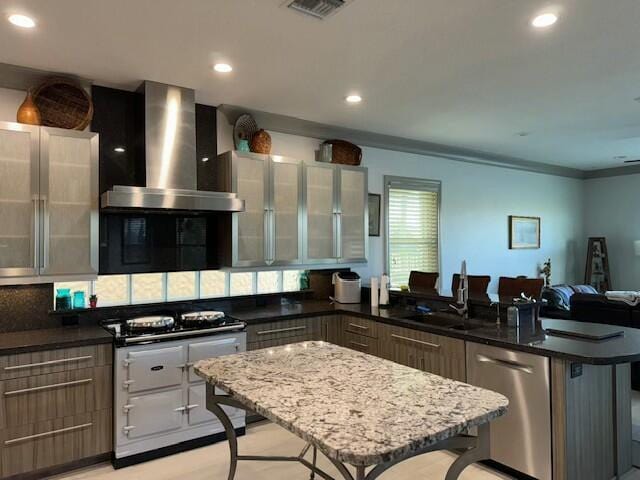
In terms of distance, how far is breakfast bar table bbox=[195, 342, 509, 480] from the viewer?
1367 mm

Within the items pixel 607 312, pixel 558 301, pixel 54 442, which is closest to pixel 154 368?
pixel 54 442

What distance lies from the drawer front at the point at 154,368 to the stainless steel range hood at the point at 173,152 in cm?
104

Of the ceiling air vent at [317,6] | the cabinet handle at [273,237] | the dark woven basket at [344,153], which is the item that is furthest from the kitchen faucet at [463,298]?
the ceiling air vent at [317,6]

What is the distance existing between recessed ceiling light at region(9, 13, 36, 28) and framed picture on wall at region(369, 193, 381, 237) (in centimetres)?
350

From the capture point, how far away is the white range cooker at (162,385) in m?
3.05

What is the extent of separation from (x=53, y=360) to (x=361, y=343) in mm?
2299

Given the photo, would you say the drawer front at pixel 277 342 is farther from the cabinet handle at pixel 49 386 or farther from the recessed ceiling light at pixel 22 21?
the recessed ceiling light at pixel 22 21

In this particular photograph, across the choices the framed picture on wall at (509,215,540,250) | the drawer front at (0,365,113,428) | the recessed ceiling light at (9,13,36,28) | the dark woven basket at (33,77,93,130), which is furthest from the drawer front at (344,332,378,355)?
the framed picture on wall at (509,215,540,250)

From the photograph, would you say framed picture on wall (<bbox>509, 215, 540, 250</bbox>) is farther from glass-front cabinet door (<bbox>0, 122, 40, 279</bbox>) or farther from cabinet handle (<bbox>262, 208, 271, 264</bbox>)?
glass-front cabinet door (<bbox>0, 122, 40, 279</bbox>)

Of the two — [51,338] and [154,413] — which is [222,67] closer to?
[51,338]

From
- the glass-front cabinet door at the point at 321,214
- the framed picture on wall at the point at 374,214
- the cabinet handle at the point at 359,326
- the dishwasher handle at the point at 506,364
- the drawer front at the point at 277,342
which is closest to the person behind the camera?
the dishwasher handle at the point at 506,364

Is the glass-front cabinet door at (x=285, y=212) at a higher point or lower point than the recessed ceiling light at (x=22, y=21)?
lower

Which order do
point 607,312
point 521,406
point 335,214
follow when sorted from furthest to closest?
point 335,214 < point 607,312 < point 521,406

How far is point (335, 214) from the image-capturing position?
451cm
